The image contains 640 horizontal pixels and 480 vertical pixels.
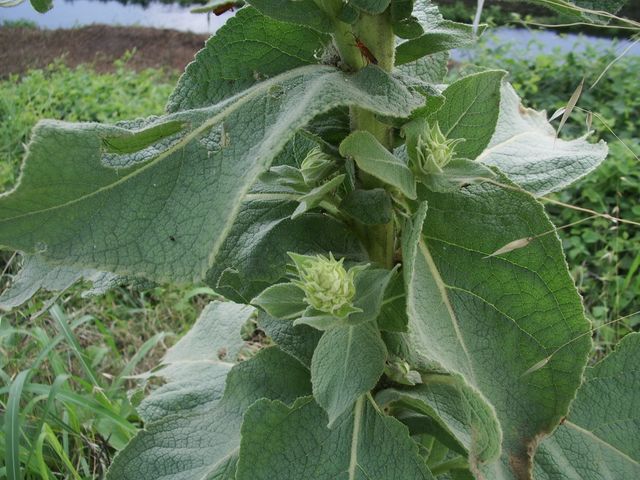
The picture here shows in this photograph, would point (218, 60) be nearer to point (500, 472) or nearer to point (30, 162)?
point (30, 162)

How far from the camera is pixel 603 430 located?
1066 millimetres

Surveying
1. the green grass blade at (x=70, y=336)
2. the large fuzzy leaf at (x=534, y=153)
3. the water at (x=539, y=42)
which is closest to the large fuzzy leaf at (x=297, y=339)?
the large fuzzy leaf at (x=534, y=153)

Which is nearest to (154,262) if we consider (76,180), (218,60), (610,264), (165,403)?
(76,180)

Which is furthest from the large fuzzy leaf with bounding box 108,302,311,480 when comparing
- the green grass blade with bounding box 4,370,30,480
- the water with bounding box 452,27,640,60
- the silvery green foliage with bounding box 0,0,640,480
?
the water with bounding box 452,27,640,60

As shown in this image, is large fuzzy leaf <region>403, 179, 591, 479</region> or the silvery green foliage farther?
large fuzzy leaf <region>403, 179, 591, 479</region>

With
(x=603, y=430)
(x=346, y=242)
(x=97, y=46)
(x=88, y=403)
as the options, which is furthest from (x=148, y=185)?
(x=97, y=46)

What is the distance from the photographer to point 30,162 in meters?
0.62

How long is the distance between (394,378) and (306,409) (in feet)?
0.42

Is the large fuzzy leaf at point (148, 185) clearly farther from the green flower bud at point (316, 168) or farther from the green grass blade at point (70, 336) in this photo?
the green grass blade at point (70, 336)

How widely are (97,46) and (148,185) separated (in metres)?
7.22

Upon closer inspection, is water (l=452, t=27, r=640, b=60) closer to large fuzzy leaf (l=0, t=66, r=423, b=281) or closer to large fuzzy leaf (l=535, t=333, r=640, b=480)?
large fuzzy leaf (l=535, t=333, r=640, b=480)

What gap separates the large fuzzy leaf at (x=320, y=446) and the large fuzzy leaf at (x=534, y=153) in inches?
14.3

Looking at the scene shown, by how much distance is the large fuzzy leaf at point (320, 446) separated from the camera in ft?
2.94

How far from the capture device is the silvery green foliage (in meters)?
0.63
